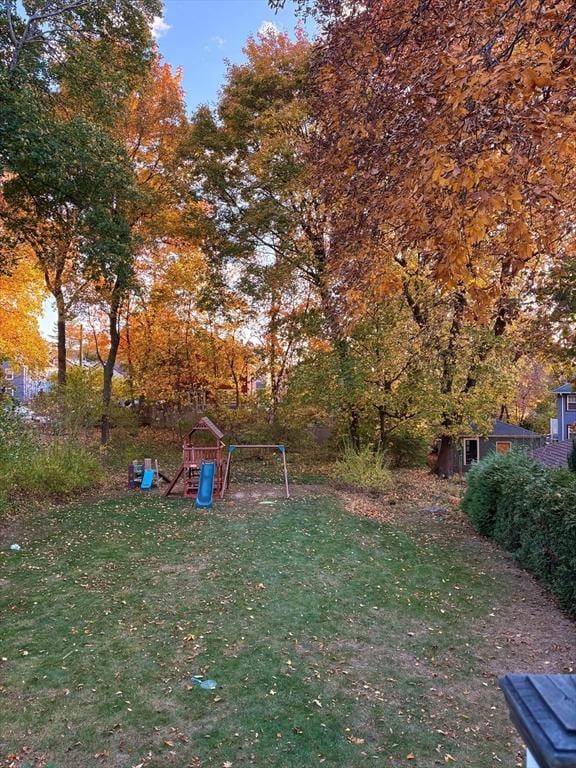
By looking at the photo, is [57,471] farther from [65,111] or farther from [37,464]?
[65,111]

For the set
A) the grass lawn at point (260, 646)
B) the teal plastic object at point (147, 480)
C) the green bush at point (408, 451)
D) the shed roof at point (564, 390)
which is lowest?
the grass lawn at point (260, 646)

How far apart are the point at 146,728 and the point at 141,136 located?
13.7 m

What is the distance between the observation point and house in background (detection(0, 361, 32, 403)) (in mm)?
8047

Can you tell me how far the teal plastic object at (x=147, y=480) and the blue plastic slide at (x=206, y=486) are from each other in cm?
153

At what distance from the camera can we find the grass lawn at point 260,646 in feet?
8.48

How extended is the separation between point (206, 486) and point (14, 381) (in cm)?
1579

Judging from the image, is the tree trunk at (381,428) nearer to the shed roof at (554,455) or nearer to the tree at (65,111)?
the shed roof at (554,455)

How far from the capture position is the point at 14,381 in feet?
67.1

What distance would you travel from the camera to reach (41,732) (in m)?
2.61

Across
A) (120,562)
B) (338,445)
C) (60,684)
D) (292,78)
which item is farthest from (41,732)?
(292,78)

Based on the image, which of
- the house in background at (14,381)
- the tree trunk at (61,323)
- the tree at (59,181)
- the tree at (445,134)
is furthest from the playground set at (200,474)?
the tree trunk at (61,323)

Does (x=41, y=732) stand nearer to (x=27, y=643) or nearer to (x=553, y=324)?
(x=27, y=643)

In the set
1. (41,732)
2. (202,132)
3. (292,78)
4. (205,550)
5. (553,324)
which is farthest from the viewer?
(202,132)

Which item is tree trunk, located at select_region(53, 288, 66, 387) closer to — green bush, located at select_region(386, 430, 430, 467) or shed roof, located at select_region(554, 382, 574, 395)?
green bush, located at select_region(386, 430, 430, 467)
